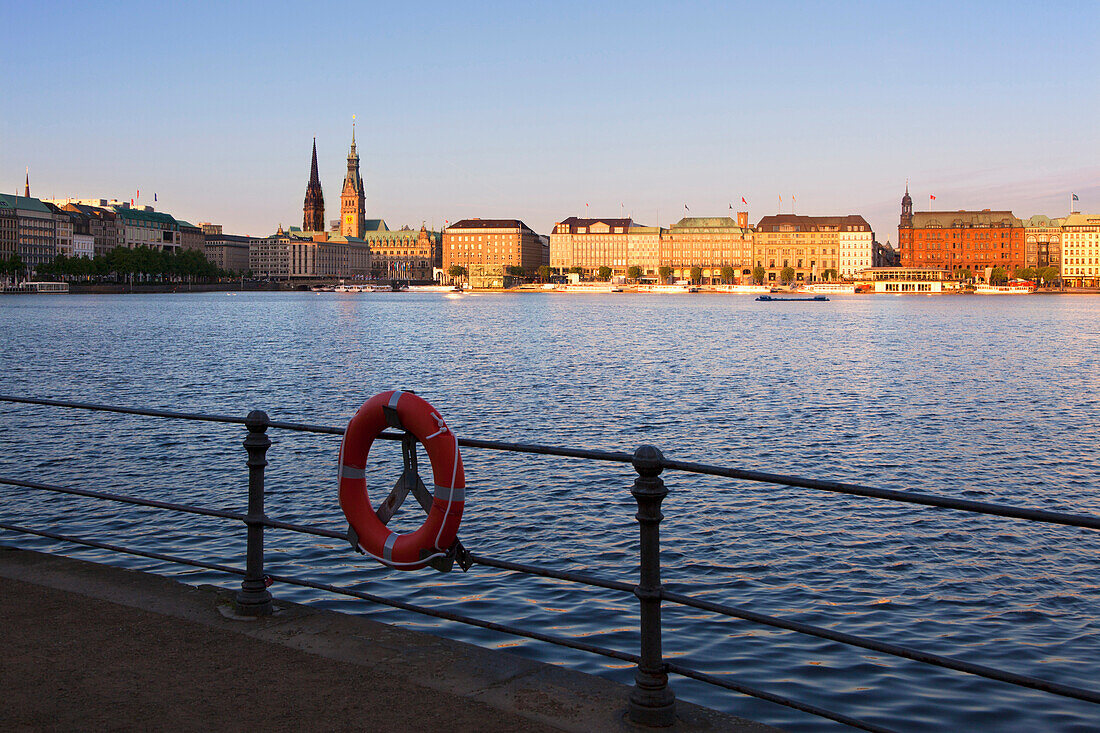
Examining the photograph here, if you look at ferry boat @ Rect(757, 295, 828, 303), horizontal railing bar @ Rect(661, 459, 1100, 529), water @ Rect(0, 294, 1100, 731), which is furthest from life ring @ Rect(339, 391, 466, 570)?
ferry boat @ Rect(757, 295, 828, 303)

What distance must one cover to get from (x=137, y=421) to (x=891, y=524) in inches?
754

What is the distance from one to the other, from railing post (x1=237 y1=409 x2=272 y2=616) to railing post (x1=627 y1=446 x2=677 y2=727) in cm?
242

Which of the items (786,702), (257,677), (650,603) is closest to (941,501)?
(786,702)

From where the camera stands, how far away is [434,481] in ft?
17.5

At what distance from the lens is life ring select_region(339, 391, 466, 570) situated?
520cm

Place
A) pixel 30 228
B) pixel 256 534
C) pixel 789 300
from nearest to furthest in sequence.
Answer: pixel 256 534
pixel 789 300
pixel 30 228

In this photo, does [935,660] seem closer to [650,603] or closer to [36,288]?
[650,603]

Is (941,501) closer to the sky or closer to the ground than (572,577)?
closer to the sky

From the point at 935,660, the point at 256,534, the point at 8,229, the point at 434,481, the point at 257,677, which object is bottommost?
the point at 257,677

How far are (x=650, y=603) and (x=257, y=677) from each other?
6.45 ft

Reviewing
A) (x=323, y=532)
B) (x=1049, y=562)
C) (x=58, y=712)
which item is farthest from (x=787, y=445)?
(x=58, y=712)

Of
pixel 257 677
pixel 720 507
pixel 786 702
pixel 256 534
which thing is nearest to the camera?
pixel 786 702

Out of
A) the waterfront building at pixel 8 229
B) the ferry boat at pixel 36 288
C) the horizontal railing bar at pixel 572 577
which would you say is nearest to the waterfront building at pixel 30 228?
the waterfront building at pixel 8 229

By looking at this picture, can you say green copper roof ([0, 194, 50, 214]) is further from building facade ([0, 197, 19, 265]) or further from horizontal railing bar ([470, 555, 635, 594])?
horizontal railing bar ([470, 555, 635, 594])
